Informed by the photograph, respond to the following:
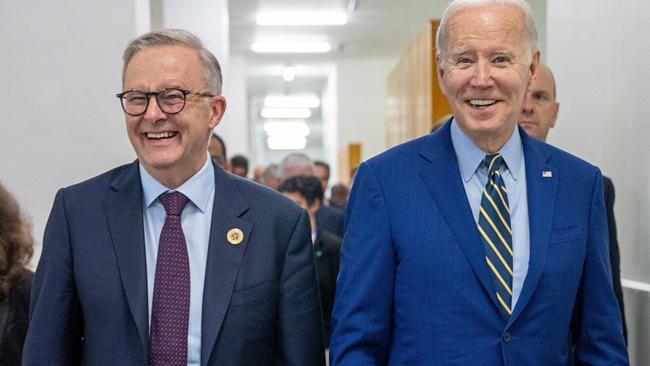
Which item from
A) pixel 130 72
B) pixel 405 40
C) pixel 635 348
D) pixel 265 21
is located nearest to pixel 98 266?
pixel 130 72

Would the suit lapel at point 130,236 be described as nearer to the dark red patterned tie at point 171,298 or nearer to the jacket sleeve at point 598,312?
the dark red patterned tie at point 171,298

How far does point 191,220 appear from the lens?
2299 millimetres

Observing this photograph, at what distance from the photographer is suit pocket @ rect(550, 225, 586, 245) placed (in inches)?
85.6

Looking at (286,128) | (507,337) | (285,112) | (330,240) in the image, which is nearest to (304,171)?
(330,240)

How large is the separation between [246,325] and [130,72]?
0.70m

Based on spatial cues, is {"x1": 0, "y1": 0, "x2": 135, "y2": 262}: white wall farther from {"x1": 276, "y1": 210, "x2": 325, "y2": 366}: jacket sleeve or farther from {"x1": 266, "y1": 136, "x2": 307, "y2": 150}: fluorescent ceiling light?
{"x1": 266, "y1": 136, "x2": 307, "y2": 150}: fluorescent ceiling light

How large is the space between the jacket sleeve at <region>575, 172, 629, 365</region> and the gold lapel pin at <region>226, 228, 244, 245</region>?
0.86 m

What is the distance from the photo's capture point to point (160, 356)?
7.06ft

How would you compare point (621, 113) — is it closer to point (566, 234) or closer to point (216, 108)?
point (566, 234)

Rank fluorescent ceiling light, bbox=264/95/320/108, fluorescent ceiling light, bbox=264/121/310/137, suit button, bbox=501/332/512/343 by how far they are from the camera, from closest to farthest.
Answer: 1. suit button, bbox=501/332/512/343
2. fluorescent ceiling light, bbox=264/95/320/108
3. fluorescent ceiling light, bbox=264/121/310/137

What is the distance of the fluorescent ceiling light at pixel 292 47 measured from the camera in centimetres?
1477

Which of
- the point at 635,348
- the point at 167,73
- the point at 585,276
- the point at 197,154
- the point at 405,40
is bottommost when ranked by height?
the point at 635,348

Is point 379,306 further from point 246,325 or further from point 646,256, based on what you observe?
point 646,256

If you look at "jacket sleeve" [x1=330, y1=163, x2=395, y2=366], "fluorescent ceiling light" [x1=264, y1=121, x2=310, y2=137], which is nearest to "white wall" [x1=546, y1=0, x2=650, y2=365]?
"jacket sleeve" [x1=330, y1=163, x2=395, y2=366]
